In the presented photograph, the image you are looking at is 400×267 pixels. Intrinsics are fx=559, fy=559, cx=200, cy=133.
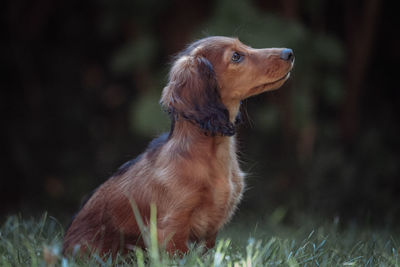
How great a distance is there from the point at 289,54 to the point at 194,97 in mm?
660

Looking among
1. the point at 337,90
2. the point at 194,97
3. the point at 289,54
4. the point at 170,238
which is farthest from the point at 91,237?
the point at 337,90

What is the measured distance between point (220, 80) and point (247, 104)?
2213mm

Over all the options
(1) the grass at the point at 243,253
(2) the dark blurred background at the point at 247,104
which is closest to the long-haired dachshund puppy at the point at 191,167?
(1) the grass at the point at 243,253

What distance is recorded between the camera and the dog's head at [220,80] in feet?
11.1

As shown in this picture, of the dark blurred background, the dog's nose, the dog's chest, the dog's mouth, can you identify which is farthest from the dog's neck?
the dark blurred background

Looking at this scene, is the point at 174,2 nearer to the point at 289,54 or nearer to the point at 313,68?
the point at 313,68

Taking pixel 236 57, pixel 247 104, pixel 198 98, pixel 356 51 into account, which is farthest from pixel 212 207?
pixel 356 51

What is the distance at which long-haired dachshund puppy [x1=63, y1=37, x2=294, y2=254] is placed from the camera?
3248 mm

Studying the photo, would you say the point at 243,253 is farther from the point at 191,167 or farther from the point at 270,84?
the point at 270,84

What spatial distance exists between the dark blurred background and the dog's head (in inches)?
74.2

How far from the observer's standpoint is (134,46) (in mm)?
6820

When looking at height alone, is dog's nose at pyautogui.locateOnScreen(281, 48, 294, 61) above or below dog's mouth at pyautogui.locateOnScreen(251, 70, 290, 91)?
above

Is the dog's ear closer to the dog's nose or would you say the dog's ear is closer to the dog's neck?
the dog's neck

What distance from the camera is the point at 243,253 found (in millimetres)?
3178
